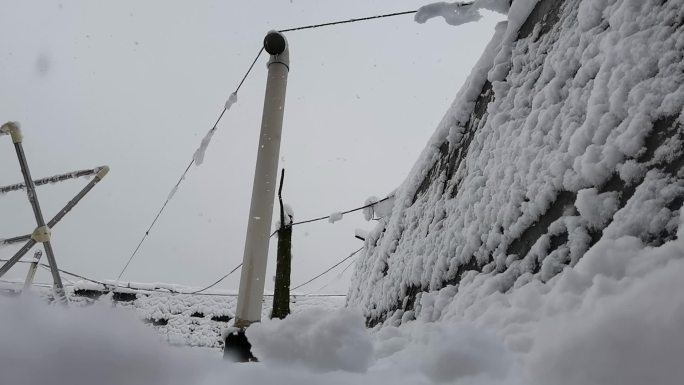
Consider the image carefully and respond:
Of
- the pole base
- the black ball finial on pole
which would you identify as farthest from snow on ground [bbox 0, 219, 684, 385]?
the black ball finial on pole

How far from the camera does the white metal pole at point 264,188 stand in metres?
3.84

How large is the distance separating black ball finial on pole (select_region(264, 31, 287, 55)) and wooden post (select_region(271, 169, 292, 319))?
2.67 metres

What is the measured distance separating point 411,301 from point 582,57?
246 centimetres

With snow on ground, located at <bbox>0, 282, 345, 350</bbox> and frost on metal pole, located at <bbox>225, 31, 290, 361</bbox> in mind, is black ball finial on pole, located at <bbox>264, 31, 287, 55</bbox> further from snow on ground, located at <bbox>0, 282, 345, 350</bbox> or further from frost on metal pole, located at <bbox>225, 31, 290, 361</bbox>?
snow on ground, located at <bbox>0, 282, 345, 350</bbox>

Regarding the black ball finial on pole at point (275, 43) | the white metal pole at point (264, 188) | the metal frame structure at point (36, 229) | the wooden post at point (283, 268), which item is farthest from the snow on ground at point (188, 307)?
the black ball finial on pole at point (275, 43)

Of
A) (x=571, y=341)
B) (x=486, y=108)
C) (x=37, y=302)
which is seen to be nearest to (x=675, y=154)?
(x=571, y=341)

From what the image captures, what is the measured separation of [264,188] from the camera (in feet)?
13.5

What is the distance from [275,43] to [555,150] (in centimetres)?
322

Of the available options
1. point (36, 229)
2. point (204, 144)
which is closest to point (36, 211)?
point (36, 229)

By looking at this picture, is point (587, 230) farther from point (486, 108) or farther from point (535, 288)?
point (486, 108)

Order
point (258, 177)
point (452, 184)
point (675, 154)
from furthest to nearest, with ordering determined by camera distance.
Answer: point (258, 177), point (452, 184), point (675, 154)

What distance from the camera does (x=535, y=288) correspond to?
2.04m

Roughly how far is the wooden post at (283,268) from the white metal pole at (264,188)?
252 centimetres

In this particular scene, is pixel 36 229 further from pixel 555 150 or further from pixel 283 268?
pixel 555 150
